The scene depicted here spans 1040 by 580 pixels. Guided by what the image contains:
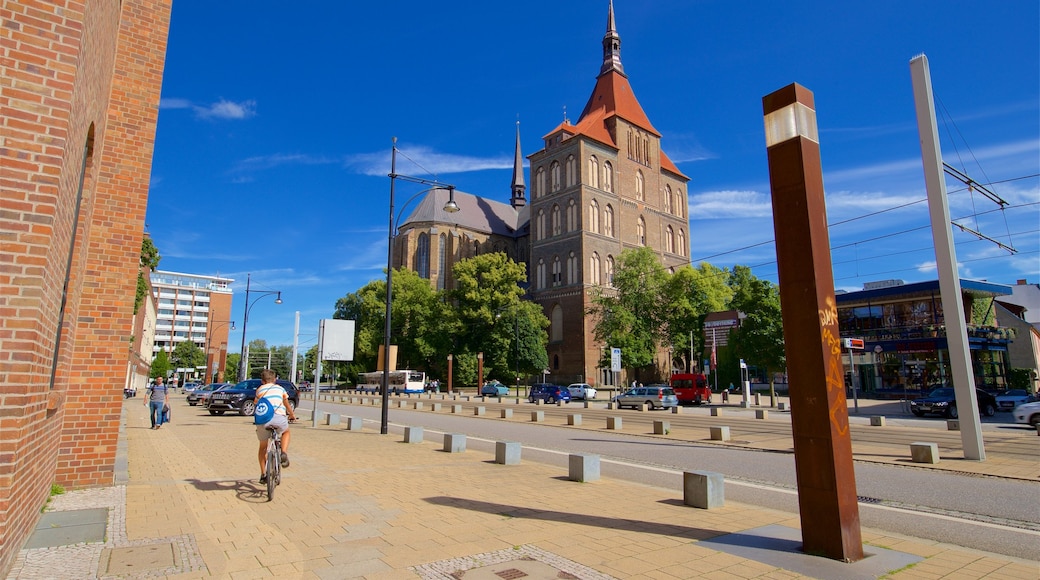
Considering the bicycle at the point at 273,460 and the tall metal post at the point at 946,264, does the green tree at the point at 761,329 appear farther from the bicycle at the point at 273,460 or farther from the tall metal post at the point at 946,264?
the bicycle at the point at 273,460

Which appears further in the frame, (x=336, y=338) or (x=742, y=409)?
(x=742, y=409)

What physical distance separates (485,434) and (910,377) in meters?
38.2

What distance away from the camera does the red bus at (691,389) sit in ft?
124

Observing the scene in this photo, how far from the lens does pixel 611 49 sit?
72812 millimetres

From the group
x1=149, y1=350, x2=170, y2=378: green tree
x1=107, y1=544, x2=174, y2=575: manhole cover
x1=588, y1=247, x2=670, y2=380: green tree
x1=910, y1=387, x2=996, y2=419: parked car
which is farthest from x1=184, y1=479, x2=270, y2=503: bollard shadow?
x1=149, y1=350, x2=170, y2=378: green tree

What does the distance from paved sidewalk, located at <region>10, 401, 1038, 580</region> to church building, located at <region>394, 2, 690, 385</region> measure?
52795mm

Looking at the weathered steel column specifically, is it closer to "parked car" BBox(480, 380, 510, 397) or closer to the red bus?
the red bus

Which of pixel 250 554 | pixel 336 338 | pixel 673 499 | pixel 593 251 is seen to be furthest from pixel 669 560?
pixel 593 251

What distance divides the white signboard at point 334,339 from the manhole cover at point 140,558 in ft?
43.9

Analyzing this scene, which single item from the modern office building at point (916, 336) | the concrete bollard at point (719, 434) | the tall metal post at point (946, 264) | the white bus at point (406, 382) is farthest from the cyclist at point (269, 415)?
the white bus at point (406, 382)

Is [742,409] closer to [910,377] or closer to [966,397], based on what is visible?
[910,377]

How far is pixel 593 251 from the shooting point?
6309cm

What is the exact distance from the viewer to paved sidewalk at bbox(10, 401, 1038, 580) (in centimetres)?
446

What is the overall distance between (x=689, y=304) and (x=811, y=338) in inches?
2031
